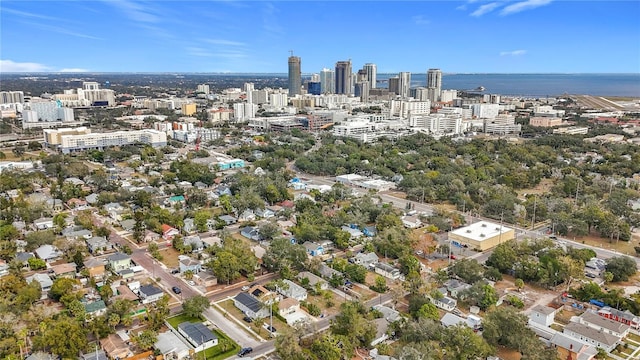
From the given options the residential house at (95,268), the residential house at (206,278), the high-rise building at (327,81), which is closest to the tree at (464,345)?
the residential house at (206,278)

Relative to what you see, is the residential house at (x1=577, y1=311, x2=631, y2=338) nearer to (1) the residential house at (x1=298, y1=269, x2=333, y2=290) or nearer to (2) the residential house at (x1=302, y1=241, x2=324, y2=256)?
(1) the residential house at (x1=298, y1=269, x2=333, y2=290)

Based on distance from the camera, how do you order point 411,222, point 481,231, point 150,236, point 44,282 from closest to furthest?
point 44,282 → point 150,236 → point 481,231 → point 411,222

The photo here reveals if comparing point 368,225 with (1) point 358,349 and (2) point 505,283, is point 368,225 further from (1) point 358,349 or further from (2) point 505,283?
(1) point 358,349

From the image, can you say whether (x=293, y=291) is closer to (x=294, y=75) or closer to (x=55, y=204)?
(x=55, y=204)

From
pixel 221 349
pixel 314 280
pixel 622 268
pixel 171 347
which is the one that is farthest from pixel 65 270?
pixel 622 268

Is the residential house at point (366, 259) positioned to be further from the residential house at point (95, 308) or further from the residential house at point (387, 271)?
the residential house at point (95, 308)

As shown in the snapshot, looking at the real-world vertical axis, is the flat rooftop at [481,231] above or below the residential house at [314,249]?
above

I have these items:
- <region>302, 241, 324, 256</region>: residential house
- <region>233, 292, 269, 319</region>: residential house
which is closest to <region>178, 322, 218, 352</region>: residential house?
<region>233, 292, 269, 319</region>: residential house
